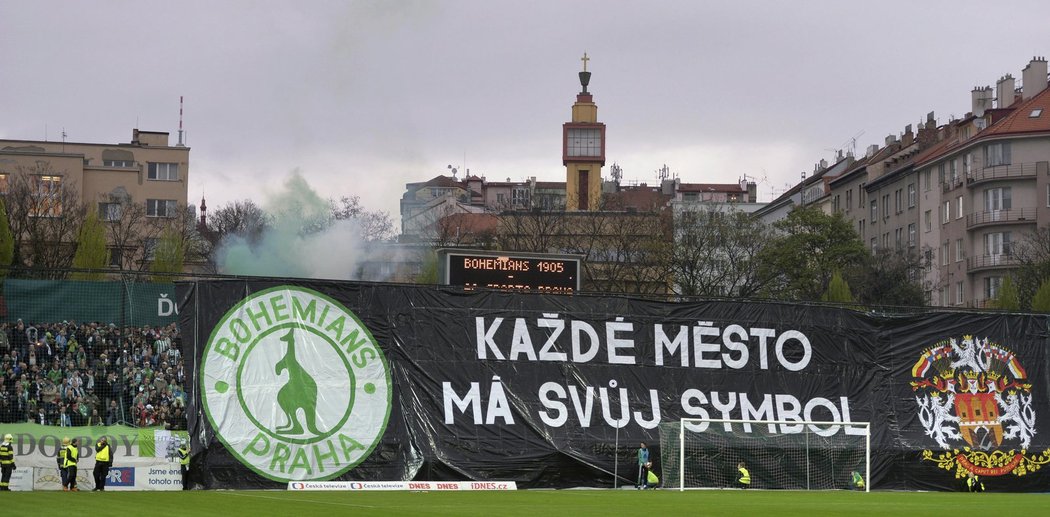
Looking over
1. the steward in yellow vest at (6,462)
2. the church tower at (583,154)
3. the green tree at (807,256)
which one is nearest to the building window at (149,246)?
the green tree at (807,256)

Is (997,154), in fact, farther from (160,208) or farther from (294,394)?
(294,394)


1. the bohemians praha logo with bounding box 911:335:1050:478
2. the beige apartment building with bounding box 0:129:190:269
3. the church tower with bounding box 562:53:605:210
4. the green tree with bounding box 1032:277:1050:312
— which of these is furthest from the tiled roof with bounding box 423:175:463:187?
the bohemians praha logo with bounding box 911:335:1050:478

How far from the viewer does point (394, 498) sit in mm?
26984

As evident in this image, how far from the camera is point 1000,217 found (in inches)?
3324

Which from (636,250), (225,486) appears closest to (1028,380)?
(225,486)

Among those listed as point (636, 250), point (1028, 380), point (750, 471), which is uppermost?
point (636, 250)

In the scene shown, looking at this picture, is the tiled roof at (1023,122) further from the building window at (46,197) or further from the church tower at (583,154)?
the building window at (46,197)

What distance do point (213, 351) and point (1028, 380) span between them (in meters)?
23.6

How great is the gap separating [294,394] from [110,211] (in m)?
58.4

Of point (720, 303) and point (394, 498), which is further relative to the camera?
point (720, 303)

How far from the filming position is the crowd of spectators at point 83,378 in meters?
30.0

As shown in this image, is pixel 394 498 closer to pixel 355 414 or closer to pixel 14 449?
pixel 355 414

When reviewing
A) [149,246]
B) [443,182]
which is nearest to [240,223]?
[149,246]

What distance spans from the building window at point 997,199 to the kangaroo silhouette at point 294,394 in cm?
6458
